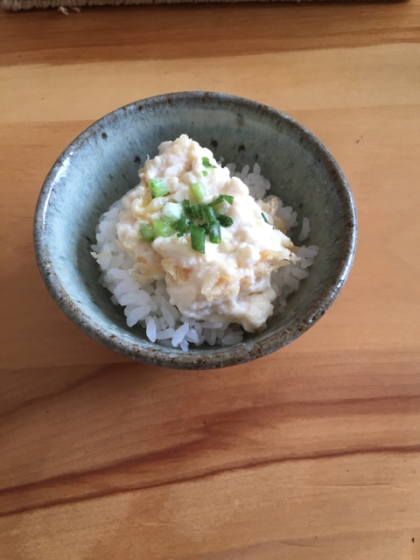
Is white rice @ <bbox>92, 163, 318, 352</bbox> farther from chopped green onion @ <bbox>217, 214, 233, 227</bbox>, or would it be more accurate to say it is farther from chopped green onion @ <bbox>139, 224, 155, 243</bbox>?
chopped green onion @ <bbox>217, 214, 233, 227</bbox>

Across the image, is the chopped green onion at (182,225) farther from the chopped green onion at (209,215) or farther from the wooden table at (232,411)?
the wooden table at (232,411)

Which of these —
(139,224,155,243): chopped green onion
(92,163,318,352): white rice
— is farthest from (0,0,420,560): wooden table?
(139,224,155,243): chopped green onion

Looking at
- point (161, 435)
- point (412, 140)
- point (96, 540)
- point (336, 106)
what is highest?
point (336, 106)

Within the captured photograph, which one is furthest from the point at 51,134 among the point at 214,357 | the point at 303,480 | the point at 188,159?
the point at 303,480

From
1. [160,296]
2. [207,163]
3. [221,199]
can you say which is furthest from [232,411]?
[207,163]

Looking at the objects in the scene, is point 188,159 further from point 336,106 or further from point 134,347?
point 336,106

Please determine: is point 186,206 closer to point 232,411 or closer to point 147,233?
point 147,233

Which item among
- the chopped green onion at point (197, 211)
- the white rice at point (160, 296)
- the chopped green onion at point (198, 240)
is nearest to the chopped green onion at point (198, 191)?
the chopped green onion at point (197, 211)
